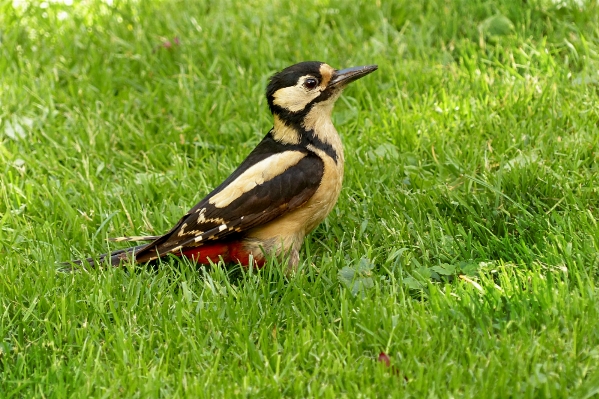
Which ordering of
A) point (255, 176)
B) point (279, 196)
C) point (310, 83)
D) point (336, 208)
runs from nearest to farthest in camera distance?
point (279, 196), point (255, 176), point (310, 83), point (336, 208)

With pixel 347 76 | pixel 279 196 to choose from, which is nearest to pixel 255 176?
pixel 279 196

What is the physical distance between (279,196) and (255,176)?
207mm

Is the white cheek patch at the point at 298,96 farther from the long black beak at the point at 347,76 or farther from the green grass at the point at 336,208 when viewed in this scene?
the green grass at the point at 336,208

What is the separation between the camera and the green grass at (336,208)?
3781 millimetres

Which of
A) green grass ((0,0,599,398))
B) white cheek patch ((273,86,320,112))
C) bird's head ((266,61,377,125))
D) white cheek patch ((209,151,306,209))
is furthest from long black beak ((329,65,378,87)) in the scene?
green grass ((0,0,599,398))

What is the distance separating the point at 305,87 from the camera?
16.7 ft

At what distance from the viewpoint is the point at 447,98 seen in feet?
20.3

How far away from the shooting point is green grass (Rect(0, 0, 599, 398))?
378cm

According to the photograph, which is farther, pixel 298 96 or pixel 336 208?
pixel 336 208

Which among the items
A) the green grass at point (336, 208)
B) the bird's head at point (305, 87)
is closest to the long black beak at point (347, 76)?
the bird's head at point (305, 87)

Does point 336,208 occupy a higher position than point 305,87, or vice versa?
point 305,87

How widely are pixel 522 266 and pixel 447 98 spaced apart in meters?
2.13

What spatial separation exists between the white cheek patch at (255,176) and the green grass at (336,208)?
43 centimetres

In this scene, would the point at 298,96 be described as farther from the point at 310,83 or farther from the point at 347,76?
the point at 347,76
